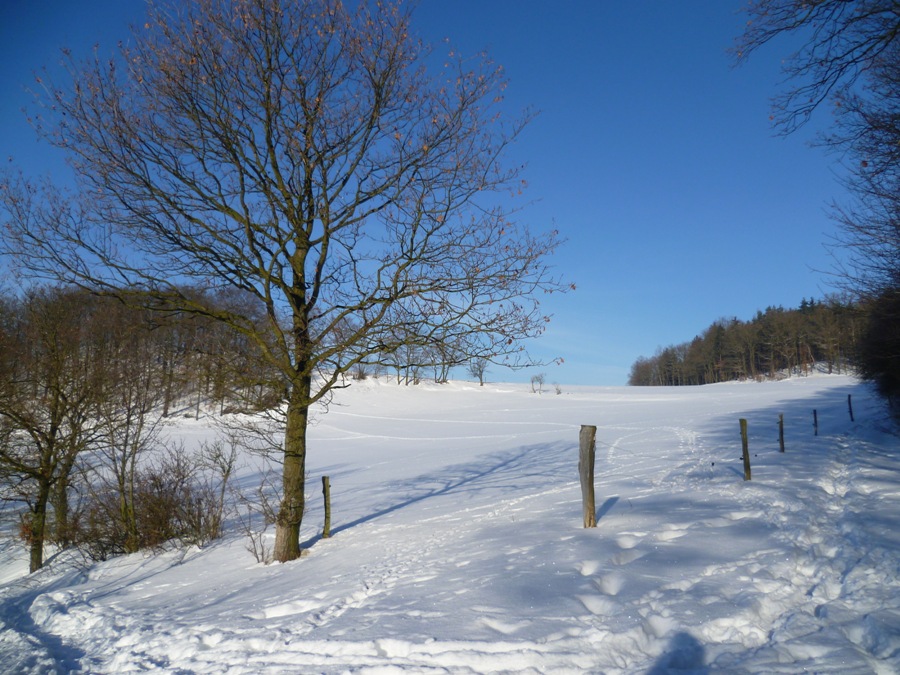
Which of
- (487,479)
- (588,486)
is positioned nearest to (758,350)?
(487,479)

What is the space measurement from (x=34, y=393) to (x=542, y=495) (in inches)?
496

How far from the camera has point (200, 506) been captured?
12.4m

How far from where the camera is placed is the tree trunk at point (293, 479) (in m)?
8.66

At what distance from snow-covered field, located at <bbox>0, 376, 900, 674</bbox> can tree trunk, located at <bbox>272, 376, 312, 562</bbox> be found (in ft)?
1.66

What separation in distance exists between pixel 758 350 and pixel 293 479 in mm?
92683

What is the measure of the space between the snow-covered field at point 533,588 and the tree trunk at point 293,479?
1.66ft

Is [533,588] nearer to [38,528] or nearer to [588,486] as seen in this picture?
[588,486]

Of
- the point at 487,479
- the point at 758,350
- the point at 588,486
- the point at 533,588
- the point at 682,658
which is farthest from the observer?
the point at 758,350

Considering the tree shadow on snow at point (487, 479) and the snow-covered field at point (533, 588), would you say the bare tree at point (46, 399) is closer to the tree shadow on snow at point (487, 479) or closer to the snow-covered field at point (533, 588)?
the snow-covered field at point (533, 588)

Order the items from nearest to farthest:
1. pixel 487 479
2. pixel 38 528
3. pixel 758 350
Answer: pixel 38 528, pixel 487 479, pixel 758 350

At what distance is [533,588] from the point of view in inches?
202

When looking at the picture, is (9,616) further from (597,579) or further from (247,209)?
(597,579)

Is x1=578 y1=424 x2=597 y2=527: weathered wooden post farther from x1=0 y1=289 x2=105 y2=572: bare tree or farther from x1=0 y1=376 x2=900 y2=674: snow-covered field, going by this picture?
x1=0 y1=289 x2=105 y2=572: bare tree

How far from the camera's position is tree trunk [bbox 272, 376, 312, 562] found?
866cm
